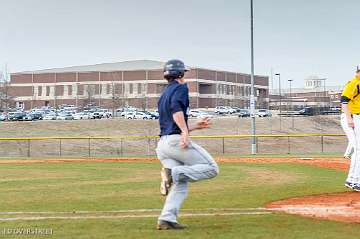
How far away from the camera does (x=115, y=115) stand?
82.9 meters

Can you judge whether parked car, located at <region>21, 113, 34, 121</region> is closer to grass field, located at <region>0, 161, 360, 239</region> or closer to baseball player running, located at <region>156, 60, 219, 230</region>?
grass field, located at <region>0, 161, 360, 239</region>

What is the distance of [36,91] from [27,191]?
4044 inches

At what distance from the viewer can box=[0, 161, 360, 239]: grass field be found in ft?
22.2

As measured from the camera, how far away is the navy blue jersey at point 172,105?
709cm

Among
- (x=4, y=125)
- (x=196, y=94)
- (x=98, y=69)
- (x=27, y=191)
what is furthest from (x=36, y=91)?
(x=27, y=191)

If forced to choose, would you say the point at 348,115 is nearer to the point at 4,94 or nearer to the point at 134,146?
the point at 134,146

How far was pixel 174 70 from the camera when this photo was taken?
7309 millimetres

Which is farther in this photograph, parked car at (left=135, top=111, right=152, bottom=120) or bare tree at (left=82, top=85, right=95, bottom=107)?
bare tree at (left=82, top=85, right=95, bottom=107)

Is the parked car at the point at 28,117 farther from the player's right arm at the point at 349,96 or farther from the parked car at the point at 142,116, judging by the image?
the player's right arm at the point at 349,96

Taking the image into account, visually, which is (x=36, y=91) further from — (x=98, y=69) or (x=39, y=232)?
(x=39, y=232)

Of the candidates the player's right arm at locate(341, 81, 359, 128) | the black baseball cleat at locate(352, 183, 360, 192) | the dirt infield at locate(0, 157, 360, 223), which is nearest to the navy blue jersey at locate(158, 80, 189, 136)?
the dirt infield at locate(0, 157, 360, 223)

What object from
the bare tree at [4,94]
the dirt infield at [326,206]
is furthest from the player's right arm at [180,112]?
the bare tree at [4,94]

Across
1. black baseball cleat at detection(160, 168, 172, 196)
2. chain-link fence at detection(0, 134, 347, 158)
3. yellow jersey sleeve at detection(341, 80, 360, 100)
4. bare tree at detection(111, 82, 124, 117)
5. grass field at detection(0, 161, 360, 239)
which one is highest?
bare tree at detection(111, 82, 124, 117)

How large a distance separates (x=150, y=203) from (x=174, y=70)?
3.09 m
